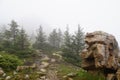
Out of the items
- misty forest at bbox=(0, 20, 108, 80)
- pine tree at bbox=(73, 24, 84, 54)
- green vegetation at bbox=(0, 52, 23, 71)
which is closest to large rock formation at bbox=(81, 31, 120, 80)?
misty forest at bbox=(0, 20, 108, 80)

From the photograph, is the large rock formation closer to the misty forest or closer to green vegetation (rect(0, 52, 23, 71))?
the misty forest

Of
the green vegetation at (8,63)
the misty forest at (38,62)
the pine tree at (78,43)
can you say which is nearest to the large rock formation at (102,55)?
the misty forest at (38,62)

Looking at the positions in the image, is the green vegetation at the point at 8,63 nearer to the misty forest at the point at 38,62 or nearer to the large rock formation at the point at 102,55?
the misty forest at the point at 38,62

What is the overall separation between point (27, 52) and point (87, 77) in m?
15.8

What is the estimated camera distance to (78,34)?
3562 centimetres

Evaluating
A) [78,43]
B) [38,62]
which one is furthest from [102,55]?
[78,43]

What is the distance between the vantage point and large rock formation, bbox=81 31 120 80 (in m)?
17.4

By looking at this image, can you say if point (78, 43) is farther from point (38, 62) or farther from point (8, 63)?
point (8, 63)

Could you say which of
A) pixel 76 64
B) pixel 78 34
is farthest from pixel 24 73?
pixel 78 34

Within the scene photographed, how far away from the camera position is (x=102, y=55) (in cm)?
1727

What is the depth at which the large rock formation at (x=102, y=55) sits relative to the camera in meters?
17.4

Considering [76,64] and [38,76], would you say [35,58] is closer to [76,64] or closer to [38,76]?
[76,64]

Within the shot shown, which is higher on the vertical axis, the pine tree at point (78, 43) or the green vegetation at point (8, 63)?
the pine tree at point (78, 43)

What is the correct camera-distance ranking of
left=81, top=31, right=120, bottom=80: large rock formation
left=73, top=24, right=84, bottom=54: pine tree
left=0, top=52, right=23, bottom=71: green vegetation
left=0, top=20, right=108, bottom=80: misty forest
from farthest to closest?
left=73, top=24, right=84, bottom=54: pine tree < left=0, top=52, right=23, bottom=71: green vegetation < left=0, top=20, right=108, bottom=80: misty forest < left=81, top=31, right=120, bottom=80: large rock formation
